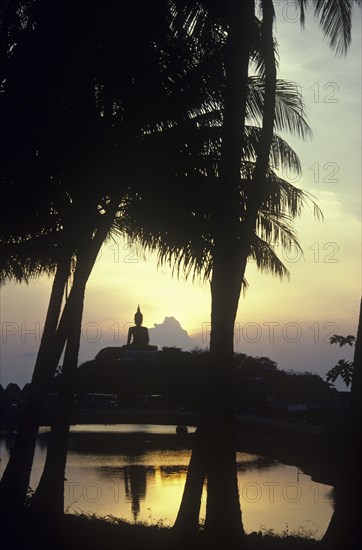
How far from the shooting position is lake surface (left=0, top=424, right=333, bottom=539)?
31.2 metres

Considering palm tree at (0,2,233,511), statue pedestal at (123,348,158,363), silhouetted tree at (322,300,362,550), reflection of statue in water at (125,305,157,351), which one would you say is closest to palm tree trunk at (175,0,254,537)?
silhouetted tree at (322,300,362,550)

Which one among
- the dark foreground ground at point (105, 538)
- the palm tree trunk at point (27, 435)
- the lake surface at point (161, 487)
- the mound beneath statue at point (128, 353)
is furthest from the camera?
the mound beneath statue at point (128, 353)

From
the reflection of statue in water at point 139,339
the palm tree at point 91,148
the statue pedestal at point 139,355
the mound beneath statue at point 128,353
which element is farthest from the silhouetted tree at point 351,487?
the reflection of statue in water at point 139,339

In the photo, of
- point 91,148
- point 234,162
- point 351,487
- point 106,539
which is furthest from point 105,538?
point 91,148

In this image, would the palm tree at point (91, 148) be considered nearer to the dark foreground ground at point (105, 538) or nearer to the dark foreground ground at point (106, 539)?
the dark foreground ground at point (105, 538)

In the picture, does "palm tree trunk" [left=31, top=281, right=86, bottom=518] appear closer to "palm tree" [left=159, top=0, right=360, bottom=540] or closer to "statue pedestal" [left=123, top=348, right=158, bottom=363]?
"palm tree" [left=159, top=0, right=360, bottom=540]

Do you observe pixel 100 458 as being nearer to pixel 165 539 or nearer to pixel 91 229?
pixel 91 229

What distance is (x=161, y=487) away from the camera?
134 ft

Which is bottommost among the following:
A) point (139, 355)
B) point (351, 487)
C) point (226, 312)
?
point (351, 487)

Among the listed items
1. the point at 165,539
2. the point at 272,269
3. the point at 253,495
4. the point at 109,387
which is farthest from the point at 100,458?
the point at 109,387

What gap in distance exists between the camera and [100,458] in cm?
5688

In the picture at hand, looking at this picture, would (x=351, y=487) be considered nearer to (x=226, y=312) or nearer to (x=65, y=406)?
(x=226, y=312)

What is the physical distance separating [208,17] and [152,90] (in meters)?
2.59

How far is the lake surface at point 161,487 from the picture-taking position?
31.2 metres
